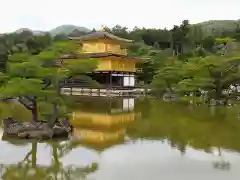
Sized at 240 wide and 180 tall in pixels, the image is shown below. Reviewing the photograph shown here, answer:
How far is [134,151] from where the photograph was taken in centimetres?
1020

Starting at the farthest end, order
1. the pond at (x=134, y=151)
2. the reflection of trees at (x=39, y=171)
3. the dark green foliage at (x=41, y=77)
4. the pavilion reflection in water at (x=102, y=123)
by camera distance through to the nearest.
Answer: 1. the pavilion reflection in water at (x=102, y=123)
2. the dark green foliage at (x=41, y=77)
3. the pond at (x=134, y=151)
4. the reflection of trees at (x=39, y=171)

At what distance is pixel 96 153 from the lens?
392 inches

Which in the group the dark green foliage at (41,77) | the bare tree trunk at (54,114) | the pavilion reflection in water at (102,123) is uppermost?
the dark green foliage at (41,77)

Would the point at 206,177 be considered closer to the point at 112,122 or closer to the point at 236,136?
the point at 236,136

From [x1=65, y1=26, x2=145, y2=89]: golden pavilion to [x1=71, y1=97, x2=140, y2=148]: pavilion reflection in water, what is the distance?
373 inches

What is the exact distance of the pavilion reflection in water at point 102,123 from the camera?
469 inches

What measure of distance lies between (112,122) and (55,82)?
452 cm

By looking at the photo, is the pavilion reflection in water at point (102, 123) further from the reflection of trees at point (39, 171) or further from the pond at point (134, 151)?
the reflection of trees at point (39, 171)

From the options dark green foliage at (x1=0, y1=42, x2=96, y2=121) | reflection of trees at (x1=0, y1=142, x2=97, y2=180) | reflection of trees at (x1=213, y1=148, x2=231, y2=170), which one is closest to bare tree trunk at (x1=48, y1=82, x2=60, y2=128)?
dark green foliage at (x1=0, y1=42, x2=96, y2=121)

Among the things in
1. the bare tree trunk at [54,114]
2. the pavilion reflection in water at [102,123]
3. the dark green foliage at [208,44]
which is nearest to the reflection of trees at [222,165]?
the pavilion reflection in water at [102,123]

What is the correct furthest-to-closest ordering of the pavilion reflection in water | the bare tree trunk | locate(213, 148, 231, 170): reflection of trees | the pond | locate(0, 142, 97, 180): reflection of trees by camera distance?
the pavilion reflection in water < the bare tree trunk < locate(213, 148, 231, 170): reflection of trees < the pond < locate(0, 142, 97, 180): reflection of trees

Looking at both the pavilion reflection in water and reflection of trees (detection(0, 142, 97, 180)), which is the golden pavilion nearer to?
the pavilion reflection in water

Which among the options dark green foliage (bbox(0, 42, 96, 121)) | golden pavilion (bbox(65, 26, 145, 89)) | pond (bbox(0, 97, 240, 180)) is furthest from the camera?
golden pavilion (bbox(65, 26, 145, 89))

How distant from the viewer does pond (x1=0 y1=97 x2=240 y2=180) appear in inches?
314
